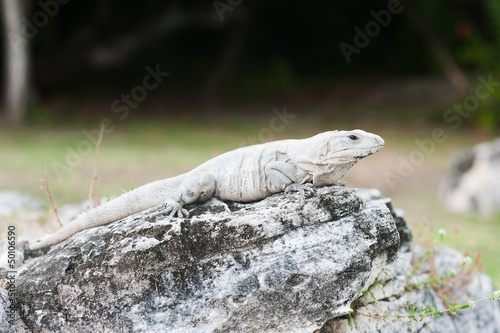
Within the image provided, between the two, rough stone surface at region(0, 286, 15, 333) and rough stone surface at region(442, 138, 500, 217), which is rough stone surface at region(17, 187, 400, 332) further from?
rough stone surface at region(442, 138, 500, 217)

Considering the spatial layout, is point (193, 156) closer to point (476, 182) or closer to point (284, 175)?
point (476, 182)

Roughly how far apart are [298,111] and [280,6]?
319 inches

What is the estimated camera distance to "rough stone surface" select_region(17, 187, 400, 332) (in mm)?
4016

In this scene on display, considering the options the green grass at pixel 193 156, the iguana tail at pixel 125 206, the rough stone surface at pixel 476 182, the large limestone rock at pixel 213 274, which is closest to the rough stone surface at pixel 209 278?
the large limestone rock at pixel 213 274

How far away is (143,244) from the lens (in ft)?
13.3

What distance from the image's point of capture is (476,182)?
11.2 m

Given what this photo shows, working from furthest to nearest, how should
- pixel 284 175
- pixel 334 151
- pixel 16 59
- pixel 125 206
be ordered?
pixel 16 59 → pixel 125 206 → pixel 284 175 → pixel 334 151

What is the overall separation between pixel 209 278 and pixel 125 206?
3.17 ft

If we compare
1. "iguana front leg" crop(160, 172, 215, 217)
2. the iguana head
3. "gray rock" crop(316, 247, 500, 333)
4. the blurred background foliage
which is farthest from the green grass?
"iguana front leg" crop(160, 172, 215, 217)

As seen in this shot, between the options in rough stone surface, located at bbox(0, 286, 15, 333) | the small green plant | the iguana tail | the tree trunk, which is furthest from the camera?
the tree trunk

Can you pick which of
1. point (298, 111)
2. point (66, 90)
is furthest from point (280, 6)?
point (66, 90)

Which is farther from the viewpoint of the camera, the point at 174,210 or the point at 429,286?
the point at 429,286

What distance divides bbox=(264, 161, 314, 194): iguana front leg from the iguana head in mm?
61

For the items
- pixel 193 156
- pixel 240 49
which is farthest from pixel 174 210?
pixel 240 49
